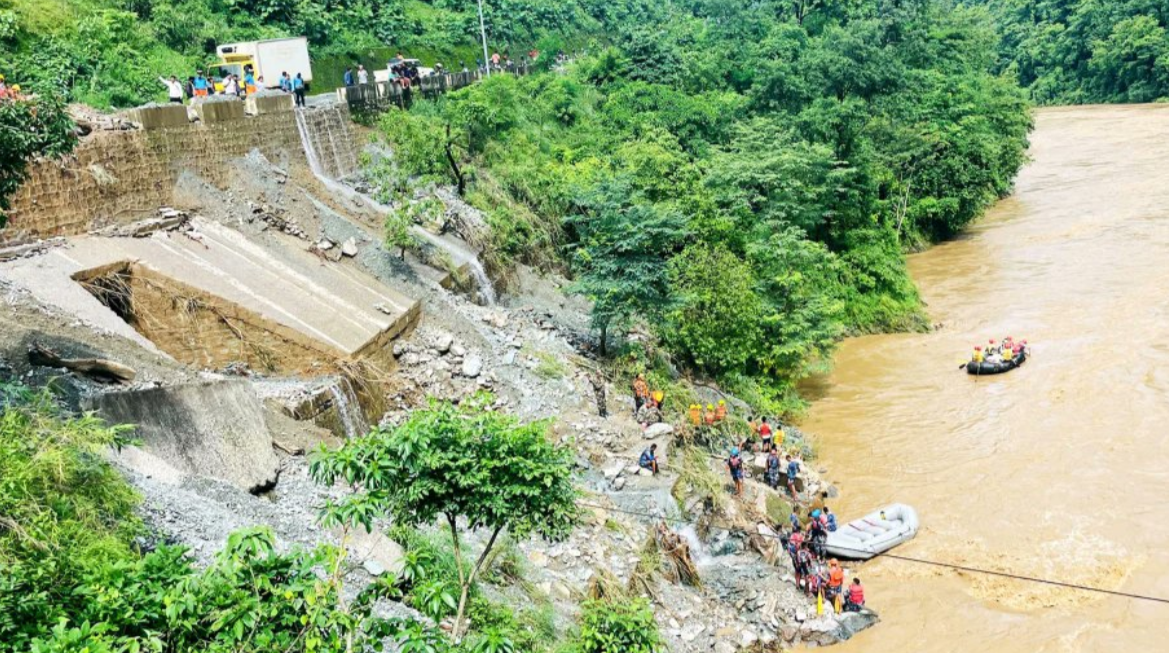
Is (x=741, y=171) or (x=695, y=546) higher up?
(x=741, y=171)

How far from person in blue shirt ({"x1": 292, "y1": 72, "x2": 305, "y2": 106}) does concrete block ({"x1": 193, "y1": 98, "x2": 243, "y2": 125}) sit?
3654 millimetres

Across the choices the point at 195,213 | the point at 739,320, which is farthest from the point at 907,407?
the point at 195,213

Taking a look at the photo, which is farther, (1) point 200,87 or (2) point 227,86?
(2) point 227,86

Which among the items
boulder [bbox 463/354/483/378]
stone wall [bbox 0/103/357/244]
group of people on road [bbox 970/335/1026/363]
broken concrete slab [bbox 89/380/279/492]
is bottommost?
group of people on road [bbox 970/335/1026/363]

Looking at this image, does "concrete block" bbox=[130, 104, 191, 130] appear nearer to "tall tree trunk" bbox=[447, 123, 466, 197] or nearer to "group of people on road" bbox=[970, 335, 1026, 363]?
"tall tree trunk" bbox=[447, 123, 466, 197]

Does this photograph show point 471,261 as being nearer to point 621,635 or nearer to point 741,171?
point 741,171

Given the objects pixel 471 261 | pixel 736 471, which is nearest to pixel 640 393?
pixel 736 471

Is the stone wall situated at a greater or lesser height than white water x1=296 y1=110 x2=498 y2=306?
greater

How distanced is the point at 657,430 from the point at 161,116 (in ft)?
36.4

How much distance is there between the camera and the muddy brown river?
15117 millimetres

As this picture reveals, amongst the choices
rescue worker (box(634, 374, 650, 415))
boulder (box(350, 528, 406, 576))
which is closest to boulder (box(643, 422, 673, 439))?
rescue worker (box(634, 374, 650, 415))

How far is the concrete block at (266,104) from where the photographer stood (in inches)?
811

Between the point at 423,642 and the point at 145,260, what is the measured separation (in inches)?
447

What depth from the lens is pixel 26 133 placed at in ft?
33.1
